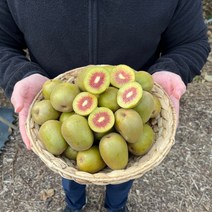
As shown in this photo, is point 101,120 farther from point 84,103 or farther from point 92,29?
point 92,29

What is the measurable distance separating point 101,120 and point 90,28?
0.98 ft

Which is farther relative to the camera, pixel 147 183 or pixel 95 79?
pixel 147 183

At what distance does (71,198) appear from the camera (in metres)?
1.63

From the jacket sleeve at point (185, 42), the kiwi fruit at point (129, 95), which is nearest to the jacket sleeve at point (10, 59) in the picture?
the kiwi fruit at point (129, 95)

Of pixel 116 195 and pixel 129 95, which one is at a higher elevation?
pixel 129 95

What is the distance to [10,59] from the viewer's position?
124 cm

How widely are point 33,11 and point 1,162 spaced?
1072 mm

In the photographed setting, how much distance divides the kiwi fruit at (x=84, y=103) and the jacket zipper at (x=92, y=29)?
16 cm

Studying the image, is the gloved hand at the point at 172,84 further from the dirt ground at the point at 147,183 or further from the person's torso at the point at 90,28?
the dirt ground at the point at 147,183

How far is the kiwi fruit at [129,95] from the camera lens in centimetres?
106

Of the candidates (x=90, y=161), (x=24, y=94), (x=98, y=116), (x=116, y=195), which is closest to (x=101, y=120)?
(x=98, y=116)

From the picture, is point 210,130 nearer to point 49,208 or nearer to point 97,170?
point 49,208

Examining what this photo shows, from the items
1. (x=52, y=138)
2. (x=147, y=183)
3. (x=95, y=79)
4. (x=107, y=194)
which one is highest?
(x=95, y=79)

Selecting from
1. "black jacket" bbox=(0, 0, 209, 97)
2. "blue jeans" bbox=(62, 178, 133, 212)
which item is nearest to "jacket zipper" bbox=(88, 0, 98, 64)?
"black jacket" bbox=(0, 0, 209, 97)
